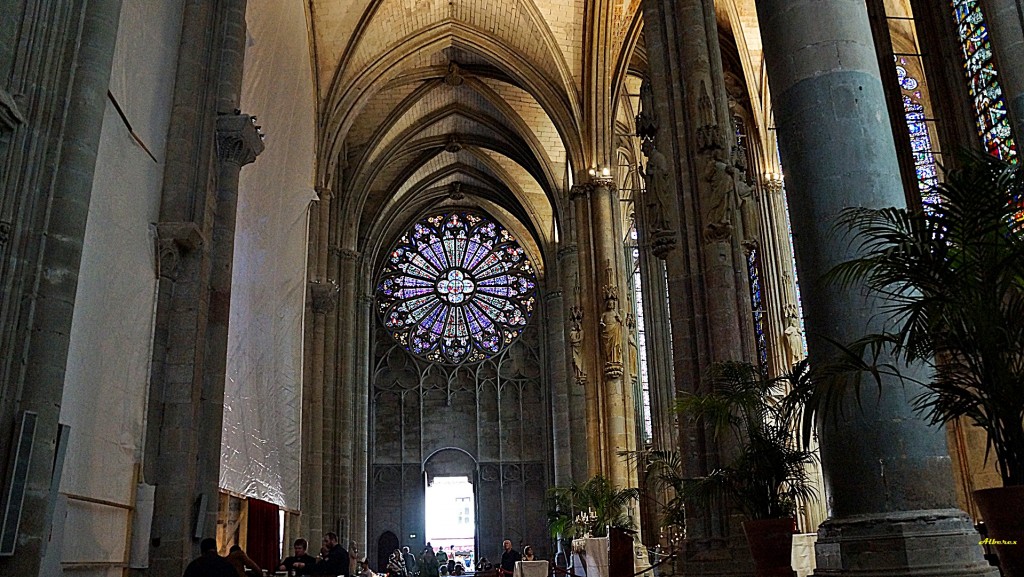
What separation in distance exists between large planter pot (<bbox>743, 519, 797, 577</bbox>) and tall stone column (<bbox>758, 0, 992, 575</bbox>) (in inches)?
67.4

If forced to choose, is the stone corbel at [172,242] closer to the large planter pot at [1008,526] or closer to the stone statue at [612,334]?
the large planter pot at [1008,526]

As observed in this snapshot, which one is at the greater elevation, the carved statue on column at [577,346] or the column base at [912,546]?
the carved statue on column at [577,346]

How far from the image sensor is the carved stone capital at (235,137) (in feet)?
33.6

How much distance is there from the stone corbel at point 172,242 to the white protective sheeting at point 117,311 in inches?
5.2

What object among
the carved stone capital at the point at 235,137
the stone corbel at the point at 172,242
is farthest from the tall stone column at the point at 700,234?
the stone corbel at the point at 172,242

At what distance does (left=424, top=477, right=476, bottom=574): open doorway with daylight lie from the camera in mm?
29828

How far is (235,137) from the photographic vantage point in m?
10.2

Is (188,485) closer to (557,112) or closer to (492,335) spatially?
(557,112)

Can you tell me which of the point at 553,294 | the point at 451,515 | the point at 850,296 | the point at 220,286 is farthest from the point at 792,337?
the point at 451,515

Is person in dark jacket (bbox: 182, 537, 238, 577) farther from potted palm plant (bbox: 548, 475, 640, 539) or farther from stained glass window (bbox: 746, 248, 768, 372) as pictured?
stained glass window (bbox: 746, 248, 768, 372)

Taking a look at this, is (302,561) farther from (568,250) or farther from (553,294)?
(553,294)

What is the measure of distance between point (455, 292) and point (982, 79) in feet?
74.5

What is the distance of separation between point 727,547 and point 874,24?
7326mm

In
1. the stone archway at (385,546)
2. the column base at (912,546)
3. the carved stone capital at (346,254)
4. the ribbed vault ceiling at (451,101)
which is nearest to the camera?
the column base at (912,546)
